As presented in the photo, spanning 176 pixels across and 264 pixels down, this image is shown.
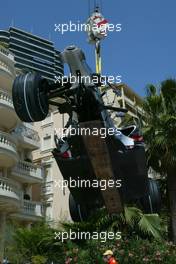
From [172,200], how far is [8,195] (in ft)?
34.4

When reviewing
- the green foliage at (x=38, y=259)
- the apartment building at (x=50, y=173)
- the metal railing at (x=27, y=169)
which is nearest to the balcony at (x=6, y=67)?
the metal railing at (x=27, y=169)

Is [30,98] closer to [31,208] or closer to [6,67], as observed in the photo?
[6,67]

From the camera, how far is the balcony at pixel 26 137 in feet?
113

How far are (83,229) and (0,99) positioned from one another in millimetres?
13572

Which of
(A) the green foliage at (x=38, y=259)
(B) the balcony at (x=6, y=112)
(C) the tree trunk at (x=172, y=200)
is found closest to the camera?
(A) the green foliage at (x=38, y=259)

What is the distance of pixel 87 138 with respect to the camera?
6.39 meters

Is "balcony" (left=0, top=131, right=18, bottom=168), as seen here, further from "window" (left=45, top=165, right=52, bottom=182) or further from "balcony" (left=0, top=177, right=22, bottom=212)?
"window" (left=45, top=165, right=52, bottom=182)

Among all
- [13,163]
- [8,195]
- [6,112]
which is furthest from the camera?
[13,163]

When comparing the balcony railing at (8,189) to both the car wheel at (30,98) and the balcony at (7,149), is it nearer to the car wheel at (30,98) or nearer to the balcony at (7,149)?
the balcony at (7,149)

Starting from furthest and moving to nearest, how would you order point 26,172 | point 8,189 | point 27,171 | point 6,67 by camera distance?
point 27,171 < point 26,172 < point 6,67 < point 8,189

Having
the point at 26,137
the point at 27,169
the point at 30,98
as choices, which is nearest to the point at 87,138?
the point at 30,98

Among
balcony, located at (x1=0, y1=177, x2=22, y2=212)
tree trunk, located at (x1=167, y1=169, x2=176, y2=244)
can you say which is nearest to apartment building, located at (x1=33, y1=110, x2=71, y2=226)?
balcony, located at (x1=0, y1=177, x2=22, y2=212)

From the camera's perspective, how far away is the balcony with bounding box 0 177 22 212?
2530 centimetres

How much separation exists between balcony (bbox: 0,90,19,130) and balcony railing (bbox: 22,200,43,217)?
5.10m
